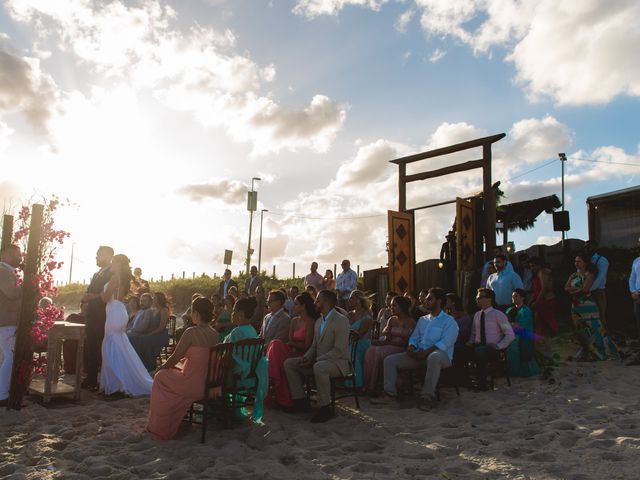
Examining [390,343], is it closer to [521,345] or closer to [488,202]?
[521,345]

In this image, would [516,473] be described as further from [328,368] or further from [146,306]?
[146,306]

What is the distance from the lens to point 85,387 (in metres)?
7.38

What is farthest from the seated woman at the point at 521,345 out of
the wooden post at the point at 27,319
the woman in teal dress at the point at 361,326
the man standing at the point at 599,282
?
the wooden post at the point at 27,319

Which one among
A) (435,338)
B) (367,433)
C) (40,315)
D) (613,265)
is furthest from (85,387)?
(613,265)

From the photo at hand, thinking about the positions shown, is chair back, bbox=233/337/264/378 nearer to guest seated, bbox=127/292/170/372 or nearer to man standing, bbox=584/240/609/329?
guest seated, bbox=127/292/170/372

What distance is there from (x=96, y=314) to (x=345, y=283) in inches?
244

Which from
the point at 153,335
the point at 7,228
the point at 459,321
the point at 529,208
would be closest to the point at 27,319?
the point at 7,228

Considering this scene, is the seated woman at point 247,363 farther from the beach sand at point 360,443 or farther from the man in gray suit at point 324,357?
the man in gray suit at point 324,357

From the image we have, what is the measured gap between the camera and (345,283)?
12.3 m

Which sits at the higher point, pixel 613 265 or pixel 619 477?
pixel 613 265

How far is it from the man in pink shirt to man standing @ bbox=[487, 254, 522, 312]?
63.8 inches

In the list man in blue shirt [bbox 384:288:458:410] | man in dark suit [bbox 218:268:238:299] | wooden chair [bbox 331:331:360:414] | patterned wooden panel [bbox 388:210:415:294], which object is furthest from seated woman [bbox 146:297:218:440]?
man in dark suit [bbox 218:268:238:299]

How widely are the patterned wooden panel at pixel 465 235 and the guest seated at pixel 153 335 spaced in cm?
597

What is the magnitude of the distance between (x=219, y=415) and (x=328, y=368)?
1266 mm
